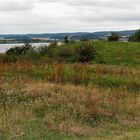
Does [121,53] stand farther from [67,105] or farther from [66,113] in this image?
[66,113]

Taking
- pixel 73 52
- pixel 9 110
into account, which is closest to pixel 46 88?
pixel 9 110

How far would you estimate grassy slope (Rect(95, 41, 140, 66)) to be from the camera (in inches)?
1368

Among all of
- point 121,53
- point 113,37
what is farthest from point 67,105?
point 113,37

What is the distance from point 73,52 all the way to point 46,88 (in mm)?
24266

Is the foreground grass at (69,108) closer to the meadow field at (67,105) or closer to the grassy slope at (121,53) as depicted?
the meadow field at (67,105)

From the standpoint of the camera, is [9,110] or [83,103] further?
[83,103]

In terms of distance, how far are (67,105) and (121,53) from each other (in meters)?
25.2

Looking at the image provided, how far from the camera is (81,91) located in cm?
1504

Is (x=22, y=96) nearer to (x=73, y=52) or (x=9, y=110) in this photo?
(x=9, y=110)

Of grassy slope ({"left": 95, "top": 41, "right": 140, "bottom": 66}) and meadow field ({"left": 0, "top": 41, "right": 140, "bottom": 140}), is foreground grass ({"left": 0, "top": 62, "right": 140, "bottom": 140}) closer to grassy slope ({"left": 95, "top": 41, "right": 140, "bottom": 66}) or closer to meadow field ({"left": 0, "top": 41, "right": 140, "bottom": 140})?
meadow field ({"left": 0, "top": 41, "right": 140, "bottom": 140})

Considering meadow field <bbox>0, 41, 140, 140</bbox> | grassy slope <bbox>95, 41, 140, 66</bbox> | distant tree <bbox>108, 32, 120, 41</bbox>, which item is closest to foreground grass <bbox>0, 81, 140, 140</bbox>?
meadow field <bbox>0, 41, 140, 140</bbox>

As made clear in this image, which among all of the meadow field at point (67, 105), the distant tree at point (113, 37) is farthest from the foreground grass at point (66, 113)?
the distant tree at point (113, 37)

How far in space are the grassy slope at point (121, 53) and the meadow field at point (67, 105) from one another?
563 inches

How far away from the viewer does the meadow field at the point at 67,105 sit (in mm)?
10320
